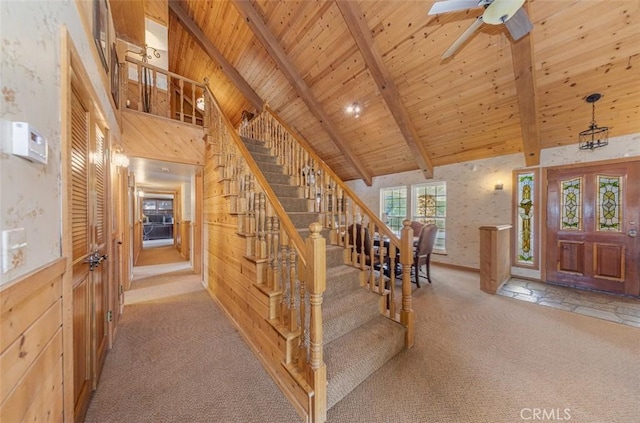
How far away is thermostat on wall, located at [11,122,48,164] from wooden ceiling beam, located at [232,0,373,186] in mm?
4300

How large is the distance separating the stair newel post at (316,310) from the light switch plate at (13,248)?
111 cm

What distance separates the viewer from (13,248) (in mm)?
704

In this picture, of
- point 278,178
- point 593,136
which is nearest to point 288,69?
point 278,178

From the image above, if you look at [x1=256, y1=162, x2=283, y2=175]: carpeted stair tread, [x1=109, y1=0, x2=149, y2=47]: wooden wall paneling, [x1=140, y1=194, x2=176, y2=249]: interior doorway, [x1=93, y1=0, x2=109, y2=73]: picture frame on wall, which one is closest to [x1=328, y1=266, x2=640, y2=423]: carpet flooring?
[x1=256, y1=162, x2=283, y2=175]: carpeted stair tread

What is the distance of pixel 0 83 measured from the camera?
0.66m

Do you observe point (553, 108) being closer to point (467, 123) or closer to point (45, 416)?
point (467, 123)

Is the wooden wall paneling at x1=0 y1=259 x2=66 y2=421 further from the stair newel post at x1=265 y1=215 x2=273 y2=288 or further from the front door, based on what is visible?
the front door

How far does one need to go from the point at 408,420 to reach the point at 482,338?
1.43 m

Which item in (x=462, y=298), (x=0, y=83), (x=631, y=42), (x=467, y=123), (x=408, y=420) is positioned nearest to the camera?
(x=0, y=83)

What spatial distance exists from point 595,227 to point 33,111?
625cm

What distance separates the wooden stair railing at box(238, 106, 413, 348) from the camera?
2221 millimetres

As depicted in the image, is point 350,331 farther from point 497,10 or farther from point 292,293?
point 497,10

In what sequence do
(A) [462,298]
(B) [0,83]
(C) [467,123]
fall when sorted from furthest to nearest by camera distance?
→ 1. (C) [467,123]
2. (A) [462,298]
3. (B) [0,83]

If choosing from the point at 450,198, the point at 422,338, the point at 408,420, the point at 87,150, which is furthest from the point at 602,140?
the point at 87,150
